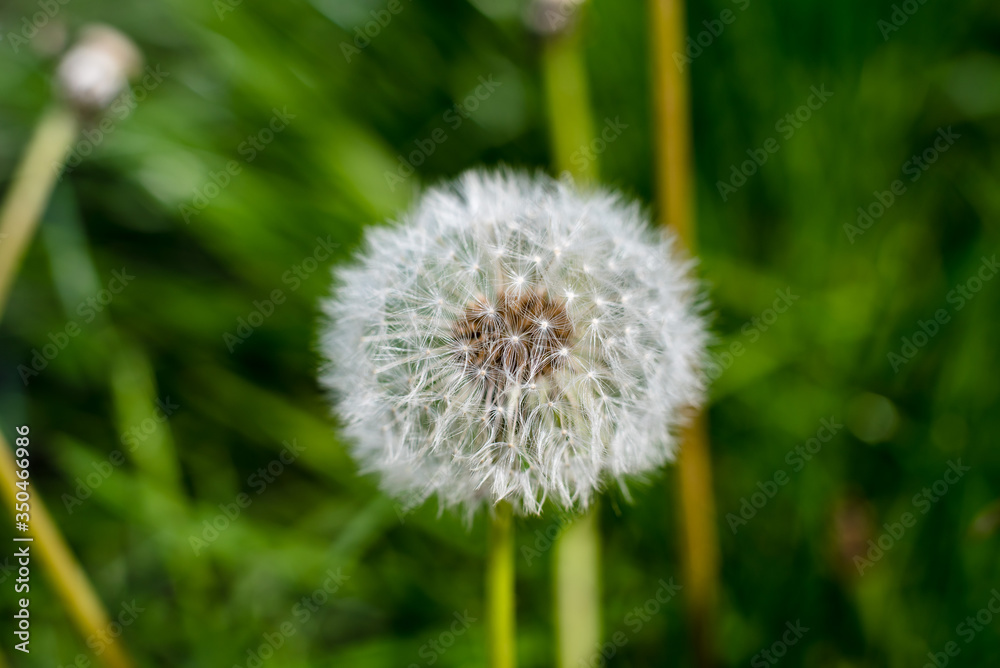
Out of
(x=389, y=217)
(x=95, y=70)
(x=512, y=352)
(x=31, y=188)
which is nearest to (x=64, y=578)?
(x=31, y=188)

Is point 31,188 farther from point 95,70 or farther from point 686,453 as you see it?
point 686,453

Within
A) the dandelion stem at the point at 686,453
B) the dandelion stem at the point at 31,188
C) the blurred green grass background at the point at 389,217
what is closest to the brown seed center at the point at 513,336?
the dandelion stem at the point at 686,453

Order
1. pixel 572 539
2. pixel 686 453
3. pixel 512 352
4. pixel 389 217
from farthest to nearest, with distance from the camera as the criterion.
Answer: pixel 389 217 → pixel 572 539 → pixel 686 453 → pixel 512 352

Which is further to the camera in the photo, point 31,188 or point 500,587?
point 31,188

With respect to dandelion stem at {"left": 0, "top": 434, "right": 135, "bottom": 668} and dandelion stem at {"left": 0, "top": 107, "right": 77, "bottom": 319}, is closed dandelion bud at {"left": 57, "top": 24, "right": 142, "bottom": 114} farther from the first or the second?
dandelion stem at {"left": 0, "top": 434, "right": 135, "bottom": 668}

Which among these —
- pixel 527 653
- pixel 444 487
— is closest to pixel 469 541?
pixel 527 653

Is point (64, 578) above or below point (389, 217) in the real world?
below

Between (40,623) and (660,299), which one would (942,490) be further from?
(40,623)
